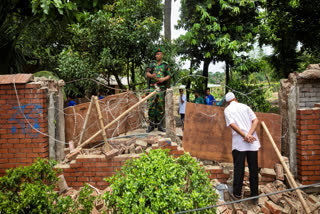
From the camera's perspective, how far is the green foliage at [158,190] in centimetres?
230

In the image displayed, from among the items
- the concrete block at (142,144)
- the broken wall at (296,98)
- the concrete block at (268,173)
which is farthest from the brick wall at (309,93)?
the concrete block at (142,144)

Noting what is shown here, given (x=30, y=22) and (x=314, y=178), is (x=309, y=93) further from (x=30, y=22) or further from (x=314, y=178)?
(x=30, y=22)

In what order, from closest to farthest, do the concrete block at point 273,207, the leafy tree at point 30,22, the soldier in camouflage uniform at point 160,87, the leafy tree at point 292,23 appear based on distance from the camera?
1. the concrete block at point 273,207
2. the leafy tree at point 30,22
3. the soldier in camouflage uniform at point 160,87
4. the leafy tree at point 292,23

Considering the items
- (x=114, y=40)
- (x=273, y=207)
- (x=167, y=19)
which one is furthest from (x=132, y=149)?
(x=167, y=19)

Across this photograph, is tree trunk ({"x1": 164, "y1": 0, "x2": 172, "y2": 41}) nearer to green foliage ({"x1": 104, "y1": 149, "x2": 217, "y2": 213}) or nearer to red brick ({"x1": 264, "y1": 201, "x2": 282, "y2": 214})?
red brick ({"x1": 264, "y1": 201, "x2": 282, "y2": 214})

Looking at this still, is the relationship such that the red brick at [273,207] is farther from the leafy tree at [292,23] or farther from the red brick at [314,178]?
the leafy tree at [292,23]

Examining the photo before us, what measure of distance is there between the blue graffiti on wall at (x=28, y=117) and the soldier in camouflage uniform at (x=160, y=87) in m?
2.22

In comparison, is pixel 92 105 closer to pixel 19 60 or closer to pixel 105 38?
pixel 105 38

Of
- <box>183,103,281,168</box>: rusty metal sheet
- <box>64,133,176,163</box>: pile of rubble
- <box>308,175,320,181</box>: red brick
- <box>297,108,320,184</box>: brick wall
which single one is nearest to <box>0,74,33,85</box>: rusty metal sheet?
<box>64,133,176,163</box>: pile of rubble

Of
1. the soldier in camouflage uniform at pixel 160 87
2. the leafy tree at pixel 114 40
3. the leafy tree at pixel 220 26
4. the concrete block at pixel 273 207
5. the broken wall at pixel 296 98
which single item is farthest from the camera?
the leafy tree at pixel 220 26

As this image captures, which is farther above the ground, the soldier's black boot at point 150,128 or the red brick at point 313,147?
the soldier's black boot at point 150,128

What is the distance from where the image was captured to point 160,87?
17.3ft

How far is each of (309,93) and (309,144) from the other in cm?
90

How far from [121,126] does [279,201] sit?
3.19m
